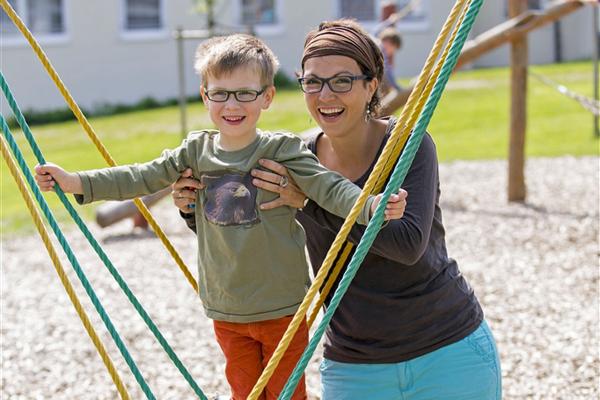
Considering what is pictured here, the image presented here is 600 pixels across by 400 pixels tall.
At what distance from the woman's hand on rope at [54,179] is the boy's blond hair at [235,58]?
44cm

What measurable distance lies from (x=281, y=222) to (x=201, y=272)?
299 mm

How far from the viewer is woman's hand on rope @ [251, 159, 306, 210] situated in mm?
2643

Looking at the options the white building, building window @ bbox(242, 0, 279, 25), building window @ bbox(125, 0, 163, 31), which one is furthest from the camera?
building window @ bbox(242, 0, 279, 25)

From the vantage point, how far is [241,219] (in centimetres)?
270

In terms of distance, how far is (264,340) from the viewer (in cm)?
Result: 283

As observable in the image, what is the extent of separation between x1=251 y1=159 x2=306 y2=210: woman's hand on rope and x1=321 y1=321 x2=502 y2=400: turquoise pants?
489mm

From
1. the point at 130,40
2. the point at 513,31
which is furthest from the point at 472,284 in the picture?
the point at 130,40

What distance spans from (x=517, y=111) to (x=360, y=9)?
16.2 meters

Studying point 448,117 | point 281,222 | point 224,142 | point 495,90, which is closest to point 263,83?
point 224,142

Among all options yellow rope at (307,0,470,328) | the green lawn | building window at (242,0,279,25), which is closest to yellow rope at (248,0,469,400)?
yellow rope at (307,0,470,328)

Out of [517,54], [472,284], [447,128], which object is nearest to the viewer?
[472,284]

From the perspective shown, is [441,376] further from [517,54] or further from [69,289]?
[517,54]

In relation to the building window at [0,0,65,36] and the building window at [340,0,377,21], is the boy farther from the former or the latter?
the building window at [340,0,377,21]

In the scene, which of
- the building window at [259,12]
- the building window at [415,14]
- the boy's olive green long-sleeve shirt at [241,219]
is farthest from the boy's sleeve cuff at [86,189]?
the building window at [415,14]
